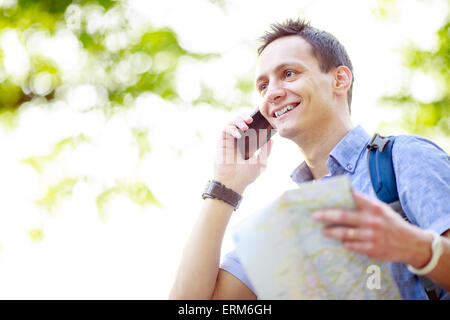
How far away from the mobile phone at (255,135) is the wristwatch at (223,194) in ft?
0.84

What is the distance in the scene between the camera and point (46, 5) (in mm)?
5156

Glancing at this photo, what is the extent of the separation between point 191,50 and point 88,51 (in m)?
1.17

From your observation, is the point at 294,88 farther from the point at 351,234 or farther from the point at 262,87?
the point at 351,234

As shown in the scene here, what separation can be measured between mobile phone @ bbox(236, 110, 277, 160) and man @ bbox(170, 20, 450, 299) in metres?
0.04

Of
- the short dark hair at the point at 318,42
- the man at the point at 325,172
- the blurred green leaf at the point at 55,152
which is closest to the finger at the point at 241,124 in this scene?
the man at the point at 325,172

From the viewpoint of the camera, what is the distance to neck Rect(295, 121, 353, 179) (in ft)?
6.51

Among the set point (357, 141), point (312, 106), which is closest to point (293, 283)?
point (357, 141)

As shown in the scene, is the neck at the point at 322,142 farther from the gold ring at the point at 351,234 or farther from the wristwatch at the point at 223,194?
the gold ring at the point at 351,234

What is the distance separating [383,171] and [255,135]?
73 cm

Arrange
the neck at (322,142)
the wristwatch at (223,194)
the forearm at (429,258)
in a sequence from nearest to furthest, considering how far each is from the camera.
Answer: the forearm at (429,258), the wristwatch at (223,194), the neck at (322,142)

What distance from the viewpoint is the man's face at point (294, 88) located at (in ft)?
6.47

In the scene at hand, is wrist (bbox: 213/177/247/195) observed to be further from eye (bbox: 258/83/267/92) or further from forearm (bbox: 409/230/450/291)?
forearm (bbox: 409/230/450/291)

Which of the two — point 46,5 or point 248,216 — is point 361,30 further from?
point 248,216

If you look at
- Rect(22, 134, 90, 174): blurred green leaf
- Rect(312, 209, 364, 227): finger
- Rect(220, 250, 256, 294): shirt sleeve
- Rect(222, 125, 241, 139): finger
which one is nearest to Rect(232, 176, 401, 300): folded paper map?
Rect(312, 209, 364, 227): finger
